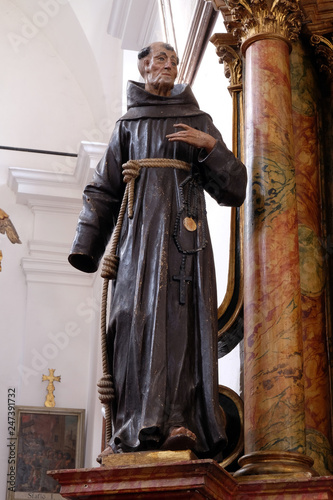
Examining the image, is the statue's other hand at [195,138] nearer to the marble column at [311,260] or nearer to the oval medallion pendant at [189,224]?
the oval medallion pendant at [189,224]

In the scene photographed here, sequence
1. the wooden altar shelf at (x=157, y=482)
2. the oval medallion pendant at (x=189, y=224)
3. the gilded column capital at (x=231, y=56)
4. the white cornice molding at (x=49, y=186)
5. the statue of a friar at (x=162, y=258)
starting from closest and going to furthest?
1. the wooden altar shelf at (x=157, y=482)
2. the statue of a friar at (x=162, y=258)
3. the oval medallion pendant at (x=189, y=224)
4. the gilded column capital at (x=231, y=56)
5. the white cornice molding at (x=49, y=186)

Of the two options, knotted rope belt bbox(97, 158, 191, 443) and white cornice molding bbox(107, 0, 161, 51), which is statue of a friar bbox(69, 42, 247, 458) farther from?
white cornice molding bbox(107, 0, 161, 51)

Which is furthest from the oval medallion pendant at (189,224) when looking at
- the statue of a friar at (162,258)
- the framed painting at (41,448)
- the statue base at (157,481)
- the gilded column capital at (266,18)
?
the framed painting at (41,448)

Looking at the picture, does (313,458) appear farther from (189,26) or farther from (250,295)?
(189,26)

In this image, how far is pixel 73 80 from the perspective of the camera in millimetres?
10656

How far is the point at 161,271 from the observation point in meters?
3.11

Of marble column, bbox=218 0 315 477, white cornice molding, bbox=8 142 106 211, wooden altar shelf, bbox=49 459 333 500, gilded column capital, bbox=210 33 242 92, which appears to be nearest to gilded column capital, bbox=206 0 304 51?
marble column, bbox=218 0 315 477

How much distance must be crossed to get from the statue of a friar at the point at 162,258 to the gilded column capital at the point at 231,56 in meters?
0.89

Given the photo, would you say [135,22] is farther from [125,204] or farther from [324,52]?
[125,204]

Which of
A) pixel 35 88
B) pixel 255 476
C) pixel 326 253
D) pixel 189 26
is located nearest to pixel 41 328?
pixel 35 88

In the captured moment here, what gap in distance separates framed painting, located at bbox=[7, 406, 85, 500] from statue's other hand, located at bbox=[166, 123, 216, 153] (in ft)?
18.6

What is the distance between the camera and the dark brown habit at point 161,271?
9.65ft

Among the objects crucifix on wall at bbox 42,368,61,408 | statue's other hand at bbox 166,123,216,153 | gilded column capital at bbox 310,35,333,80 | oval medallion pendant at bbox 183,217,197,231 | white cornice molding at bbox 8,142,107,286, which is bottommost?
oval medallion pendant at bbox 183,217,197,231

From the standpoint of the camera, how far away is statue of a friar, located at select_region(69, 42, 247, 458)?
116 inches
